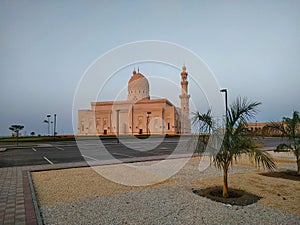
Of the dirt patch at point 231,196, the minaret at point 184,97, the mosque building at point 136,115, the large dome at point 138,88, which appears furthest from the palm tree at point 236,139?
the large dome at point 138,88

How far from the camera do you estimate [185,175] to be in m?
8.27

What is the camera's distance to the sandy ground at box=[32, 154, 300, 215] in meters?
5.29

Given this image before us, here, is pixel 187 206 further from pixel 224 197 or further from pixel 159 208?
pixel 224 197

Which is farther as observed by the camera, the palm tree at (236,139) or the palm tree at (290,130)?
the palm tree at (290,130)

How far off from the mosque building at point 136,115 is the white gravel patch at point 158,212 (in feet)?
184

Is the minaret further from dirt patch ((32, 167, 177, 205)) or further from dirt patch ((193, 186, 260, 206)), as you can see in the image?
dirt patch ((193, 186, 260, 206))

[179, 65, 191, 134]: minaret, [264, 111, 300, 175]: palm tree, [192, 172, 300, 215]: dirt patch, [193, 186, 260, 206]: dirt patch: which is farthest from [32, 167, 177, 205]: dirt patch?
[179, 65, 191, 134]: minaret

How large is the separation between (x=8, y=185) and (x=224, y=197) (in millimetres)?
5875

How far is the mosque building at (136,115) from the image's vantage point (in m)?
64.1

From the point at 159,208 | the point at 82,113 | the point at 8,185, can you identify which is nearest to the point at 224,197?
the point at 159,208

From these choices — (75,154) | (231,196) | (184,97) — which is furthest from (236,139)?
(184,97)

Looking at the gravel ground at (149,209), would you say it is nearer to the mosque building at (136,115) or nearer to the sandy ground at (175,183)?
the sandy ground at (175,183)

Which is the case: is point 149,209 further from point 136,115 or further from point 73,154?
point 136,115

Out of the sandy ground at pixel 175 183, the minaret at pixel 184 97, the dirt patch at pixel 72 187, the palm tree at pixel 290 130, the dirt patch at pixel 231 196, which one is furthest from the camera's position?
the minaret at pixel 184 97
